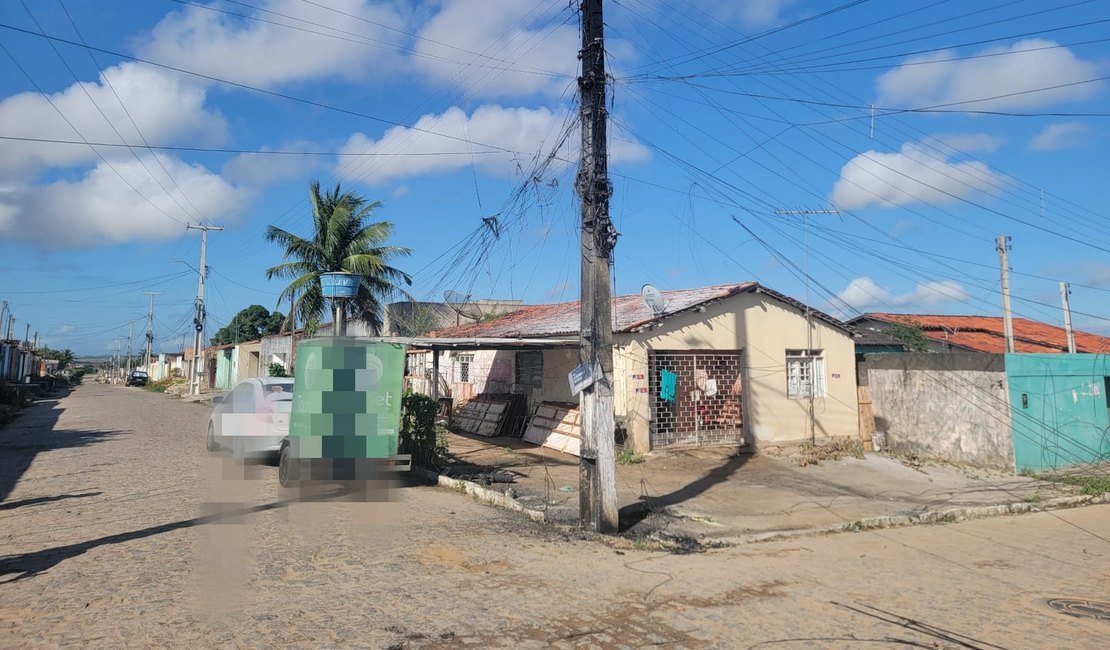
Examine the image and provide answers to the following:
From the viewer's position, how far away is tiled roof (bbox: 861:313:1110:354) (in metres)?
23.4

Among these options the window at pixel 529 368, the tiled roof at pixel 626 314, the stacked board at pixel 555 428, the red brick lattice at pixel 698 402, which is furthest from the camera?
the window at pixel 529 368

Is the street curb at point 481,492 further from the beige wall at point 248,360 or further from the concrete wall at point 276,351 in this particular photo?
the beige wall at point 248,360

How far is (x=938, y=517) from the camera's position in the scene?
388 inches

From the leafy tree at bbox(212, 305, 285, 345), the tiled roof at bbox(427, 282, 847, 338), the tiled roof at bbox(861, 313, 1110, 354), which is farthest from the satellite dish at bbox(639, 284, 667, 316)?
the leafy tree at bbox(212, 305, 285, 345)

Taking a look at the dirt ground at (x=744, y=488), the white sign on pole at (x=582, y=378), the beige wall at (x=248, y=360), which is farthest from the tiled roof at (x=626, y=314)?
the beige wall at (x=248, y=360)

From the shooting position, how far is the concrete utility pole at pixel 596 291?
8.39 m

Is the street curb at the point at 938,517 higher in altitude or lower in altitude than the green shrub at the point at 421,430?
lower

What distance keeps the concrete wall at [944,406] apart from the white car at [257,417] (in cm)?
1316

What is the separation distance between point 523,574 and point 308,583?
1902 millimetres

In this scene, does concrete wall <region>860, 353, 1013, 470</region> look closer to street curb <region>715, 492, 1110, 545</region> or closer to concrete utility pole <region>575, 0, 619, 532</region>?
street curb <region>715, 492, 1110, 545</region>

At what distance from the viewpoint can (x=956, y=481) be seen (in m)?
13.0

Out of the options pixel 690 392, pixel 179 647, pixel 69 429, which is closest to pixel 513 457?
pixel 690 392

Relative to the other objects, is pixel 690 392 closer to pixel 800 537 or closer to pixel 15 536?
pixel 800 537

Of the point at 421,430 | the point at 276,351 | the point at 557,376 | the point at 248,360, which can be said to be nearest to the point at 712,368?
the point at 557,376
